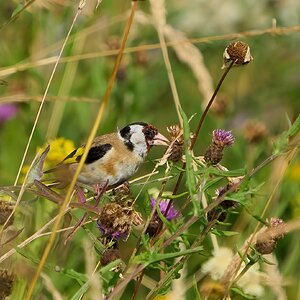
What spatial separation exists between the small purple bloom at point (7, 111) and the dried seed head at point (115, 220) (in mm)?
2278

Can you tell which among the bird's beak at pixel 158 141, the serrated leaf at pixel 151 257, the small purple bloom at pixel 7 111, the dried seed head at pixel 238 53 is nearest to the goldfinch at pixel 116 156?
the bird's beak at pixel 158 141

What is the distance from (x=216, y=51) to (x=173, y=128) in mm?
2998

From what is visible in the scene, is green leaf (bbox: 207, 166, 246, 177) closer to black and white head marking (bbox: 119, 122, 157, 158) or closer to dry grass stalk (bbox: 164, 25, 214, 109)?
black and white head marking (bbox: 119, 122, 157, 158)

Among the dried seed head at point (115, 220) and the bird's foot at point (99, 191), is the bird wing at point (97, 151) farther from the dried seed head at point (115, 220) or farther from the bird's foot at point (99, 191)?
the dried seed head at point (115, 220)

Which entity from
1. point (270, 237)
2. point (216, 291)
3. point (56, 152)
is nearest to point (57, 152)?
point (56, 152)

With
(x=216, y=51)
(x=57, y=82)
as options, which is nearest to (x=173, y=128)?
(x=57, y=82)

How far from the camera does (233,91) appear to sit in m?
5.16

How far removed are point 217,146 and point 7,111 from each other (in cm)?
230

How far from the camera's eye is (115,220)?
1.85 m

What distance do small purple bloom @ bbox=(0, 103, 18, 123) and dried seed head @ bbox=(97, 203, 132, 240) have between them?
228cm

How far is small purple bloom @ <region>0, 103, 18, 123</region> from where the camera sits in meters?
4.09

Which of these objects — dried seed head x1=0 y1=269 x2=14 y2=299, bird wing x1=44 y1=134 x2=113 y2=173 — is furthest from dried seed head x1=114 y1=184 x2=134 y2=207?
bird wing x1=44 y1=134 x2=113 y2=173

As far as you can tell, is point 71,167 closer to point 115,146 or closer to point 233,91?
point 115,146

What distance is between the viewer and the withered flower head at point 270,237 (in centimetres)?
195
